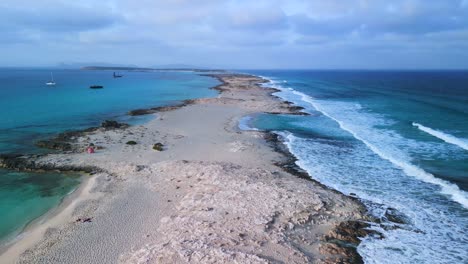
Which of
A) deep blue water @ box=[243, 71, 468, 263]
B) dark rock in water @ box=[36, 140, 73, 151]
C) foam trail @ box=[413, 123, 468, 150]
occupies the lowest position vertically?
dark rock in water @ box=[36, 140, 73, 151]

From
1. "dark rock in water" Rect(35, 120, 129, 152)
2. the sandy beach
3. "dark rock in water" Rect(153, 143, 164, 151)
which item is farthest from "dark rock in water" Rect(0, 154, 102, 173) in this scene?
"dark rock in water" Rect(153, 143, 164, 151)

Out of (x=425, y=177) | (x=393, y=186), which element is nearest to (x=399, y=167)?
(x=425, y=177)

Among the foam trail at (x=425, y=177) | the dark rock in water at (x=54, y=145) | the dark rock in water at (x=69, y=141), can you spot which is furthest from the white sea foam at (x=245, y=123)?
the dark rock in water at (x=54, y=145)

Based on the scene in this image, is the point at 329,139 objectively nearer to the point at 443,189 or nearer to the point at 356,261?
the point at 443,189

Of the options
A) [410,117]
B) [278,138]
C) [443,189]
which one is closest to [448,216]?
[443,189]

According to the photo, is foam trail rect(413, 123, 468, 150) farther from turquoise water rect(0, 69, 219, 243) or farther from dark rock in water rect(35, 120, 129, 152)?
turquoise water rect(0, 69, 219, 243)

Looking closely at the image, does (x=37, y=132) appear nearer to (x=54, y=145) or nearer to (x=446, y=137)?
(x=54, y=145)
